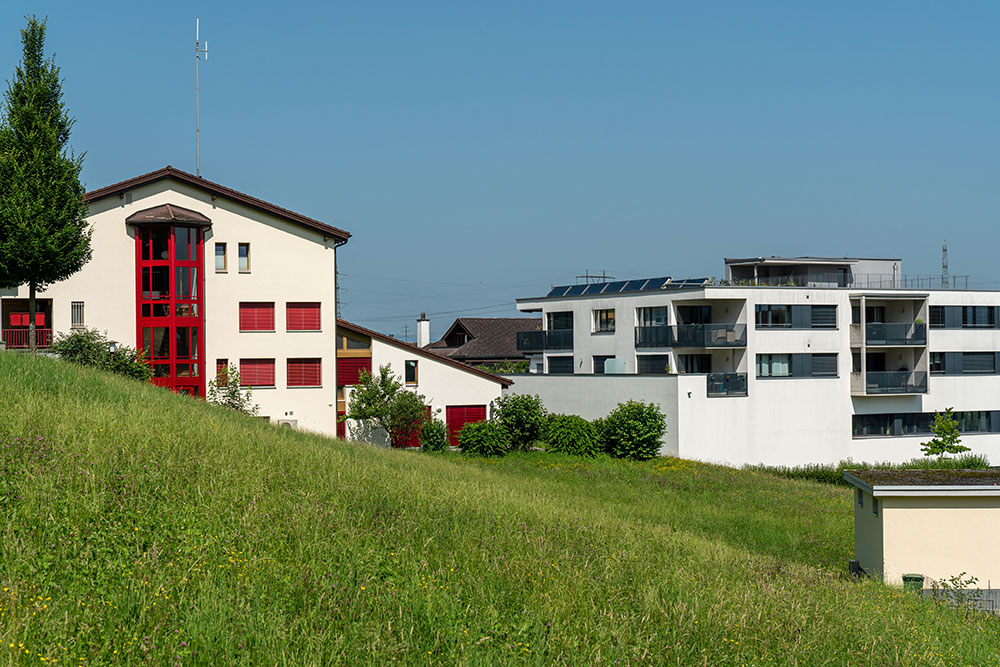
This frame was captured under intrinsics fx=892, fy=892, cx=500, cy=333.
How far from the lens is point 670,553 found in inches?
498

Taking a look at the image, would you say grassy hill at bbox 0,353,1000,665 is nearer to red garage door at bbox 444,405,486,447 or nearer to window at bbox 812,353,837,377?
red garage door at bbox 444,405,486,447

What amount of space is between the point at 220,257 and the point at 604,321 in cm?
2391

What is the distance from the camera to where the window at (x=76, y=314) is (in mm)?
39281

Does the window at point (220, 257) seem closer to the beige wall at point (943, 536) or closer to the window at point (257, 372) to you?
the window at point (257, 372)

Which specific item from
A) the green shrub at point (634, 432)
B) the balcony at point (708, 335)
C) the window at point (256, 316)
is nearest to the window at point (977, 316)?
the balcony at point (708, 335)

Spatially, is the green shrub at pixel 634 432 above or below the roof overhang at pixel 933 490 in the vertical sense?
below

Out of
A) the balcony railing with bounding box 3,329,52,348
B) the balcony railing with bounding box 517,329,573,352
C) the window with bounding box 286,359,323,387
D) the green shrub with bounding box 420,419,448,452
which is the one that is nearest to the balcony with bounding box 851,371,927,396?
the balcony railing with bounding box 517,329,573,352

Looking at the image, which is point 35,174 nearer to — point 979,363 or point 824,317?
point 824,317

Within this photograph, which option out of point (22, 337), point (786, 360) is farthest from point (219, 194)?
point (786, 360)

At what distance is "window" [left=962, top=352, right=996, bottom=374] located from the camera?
180 feet

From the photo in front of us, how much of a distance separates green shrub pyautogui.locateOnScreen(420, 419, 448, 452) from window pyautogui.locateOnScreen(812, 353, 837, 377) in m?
22.9

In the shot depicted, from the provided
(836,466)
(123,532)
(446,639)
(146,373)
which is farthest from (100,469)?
(836,466)

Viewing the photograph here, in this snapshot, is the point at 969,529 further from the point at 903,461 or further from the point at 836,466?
the point at 903,461

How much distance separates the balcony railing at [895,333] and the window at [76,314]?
4182cm
